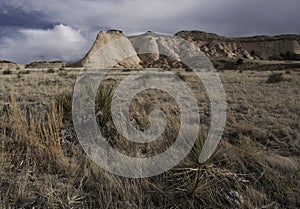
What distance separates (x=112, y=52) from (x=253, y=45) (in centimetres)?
4927

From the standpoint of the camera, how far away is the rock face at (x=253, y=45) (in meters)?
76.8

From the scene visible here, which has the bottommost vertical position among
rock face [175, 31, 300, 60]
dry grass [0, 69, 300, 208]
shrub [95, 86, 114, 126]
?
rock face [175, 31, 300, 60]

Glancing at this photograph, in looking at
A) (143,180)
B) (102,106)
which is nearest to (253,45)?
(102,106)

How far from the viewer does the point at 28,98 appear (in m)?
7.62

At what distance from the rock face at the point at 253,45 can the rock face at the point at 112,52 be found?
22.7 metres

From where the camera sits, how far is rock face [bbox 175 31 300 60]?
76.8m

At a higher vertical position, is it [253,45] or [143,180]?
[143,180]

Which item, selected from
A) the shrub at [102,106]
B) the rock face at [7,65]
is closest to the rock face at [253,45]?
the rock face at [7,65]

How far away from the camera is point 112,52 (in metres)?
53.3

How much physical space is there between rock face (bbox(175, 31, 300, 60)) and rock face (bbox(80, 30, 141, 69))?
2274 cm

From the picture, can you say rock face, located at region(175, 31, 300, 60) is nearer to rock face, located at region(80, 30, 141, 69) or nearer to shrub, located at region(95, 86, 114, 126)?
rock face, located at region(80, 30, 141, 69)

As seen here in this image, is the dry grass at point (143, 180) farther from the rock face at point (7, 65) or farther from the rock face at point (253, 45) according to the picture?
the rock face at point (7, 65)

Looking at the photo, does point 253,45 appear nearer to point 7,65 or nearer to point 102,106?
point 7,65

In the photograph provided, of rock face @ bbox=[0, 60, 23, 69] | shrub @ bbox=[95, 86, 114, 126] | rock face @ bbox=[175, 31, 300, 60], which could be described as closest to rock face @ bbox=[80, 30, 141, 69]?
rock face @ bbox=[175, 31, 300, 60]
